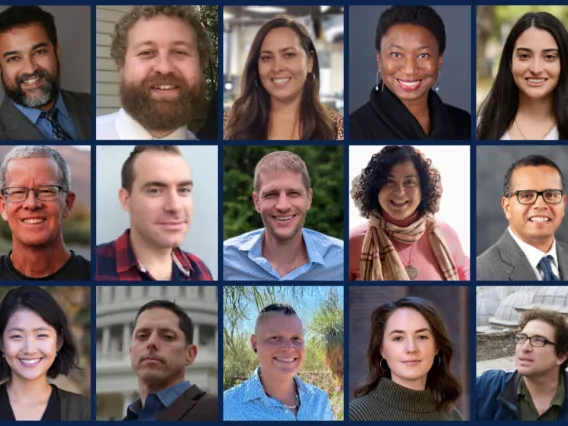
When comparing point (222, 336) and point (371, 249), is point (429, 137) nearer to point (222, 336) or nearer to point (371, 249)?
point (371, 249)

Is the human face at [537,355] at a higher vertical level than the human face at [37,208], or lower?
lower

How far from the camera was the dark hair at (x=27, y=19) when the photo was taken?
834 cm

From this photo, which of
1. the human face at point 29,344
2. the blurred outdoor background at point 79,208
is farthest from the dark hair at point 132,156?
the human face at point 29,344

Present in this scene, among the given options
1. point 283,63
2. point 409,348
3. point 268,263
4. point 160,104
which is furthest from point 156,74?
point 409,348

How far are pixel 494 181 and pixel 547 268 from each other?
0.70m

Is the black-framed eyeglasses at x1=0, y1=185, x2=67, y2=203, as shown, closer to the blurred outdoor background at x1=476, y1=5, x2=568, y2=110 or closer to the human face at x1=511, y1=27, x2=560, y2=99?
the blurred outdoor background at x1=476, y1=5, x2=568, y2=110

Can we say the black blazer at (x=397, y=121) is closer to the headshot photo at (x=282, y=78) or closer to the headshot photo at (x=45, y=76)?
the headshot photo at (x=282, y=78)

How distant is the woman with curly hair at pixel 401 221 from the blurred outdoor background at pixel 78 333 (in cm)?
195

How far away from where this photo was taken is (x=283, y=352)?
8.16 m

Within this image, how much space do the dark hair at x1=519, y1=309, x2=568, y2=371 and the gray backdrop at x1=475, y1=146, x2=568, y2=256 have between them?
20.6 inches

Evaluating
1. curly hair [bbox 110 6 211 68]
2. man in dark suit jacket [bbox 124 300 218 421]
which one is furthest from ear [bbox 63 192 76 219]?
curly hair [bbox 110 6 211 68]

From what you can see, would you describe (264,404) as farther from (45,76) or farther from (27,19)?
(27,19)

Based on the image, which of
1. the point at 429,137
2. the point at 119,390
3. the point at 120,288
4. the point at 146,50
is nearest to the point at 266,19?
the point at 146,50

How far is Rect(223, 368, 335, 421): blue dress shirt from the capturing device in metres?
8.19
